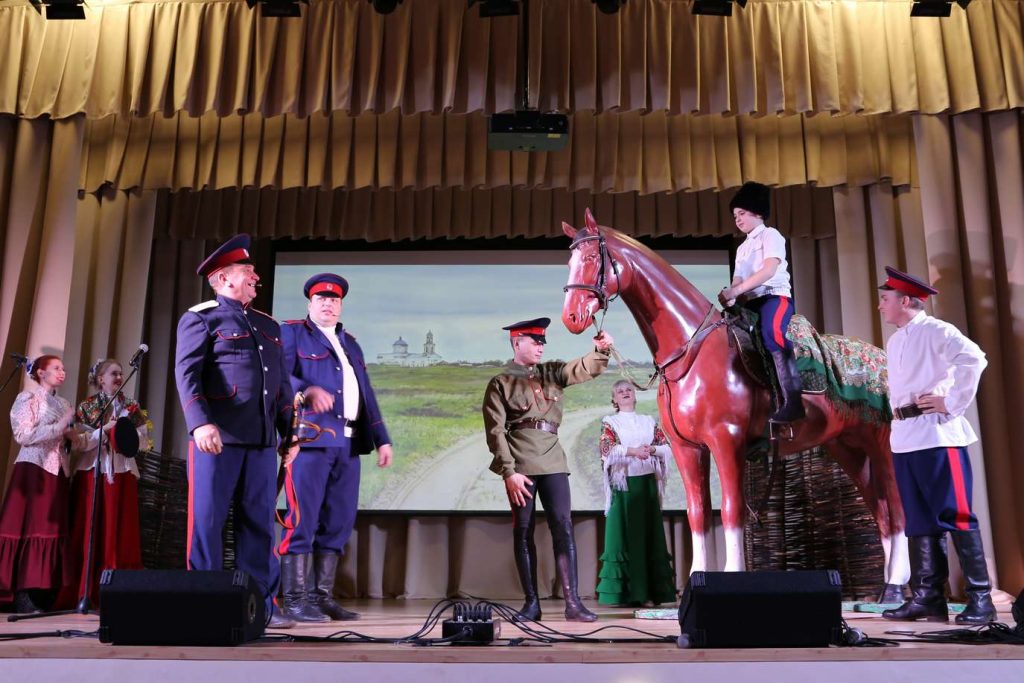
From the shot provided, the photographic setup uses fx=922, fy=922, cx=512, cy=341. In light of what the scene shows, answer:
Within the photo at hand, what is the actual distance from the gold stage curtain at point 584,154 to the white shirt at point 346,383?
234 cm

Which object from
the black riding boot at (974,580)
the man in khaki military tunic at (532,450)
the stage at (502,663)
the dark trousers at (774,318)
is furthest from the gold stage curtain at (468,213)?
the stage at (502,663)

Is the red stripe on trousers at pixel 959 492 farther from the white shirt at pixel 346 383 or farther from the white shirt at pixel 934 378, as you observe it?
the white shirt at pixel 346 383

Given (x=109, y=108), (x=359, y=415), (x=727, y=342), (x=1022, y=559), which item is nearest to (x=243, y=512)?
(x=359, y=415)

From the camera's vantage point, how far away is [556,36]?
20.1 ft

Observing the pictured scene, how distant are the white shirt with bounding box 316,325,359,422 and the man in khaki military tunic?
2.23 feet

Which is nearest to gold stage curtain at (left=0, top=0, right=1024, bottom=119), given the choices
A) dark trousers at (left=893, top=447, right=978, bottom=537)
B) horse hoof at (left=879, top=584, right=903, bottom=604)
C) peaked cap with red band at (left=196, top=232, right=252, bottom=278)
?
peaked cap with red band at (left=196, top=232, right=252, bottom=278)

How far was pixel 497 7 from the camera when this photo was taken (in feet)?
19.2

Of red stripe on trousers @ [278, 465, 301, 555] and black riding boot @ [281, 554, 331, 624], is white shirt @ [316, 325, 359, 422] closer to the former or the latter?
red stripe on trousers @ [278, 465, 301, 555]

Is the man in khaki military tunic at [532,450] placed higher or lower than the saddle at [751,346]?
lower

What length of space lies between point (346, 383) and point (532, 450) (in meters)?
1.01

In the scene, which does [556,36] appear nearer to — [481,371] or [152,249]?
[481,371]

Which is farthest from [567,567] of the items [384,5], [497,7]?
[384,5]

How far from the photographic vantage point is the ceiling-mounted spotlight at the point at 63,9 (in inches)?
235

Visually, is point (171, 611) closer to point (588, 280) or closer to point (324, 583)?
point (324, 583)
